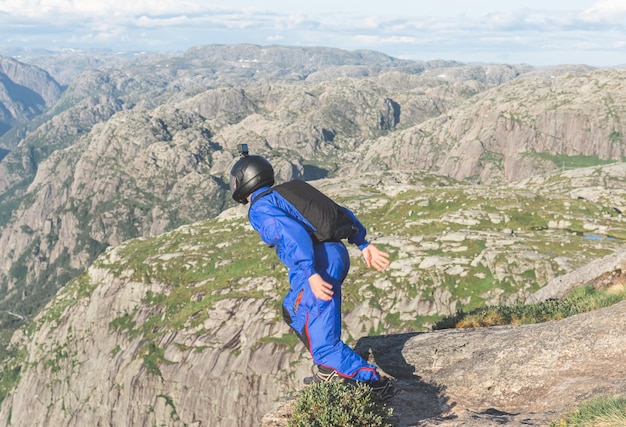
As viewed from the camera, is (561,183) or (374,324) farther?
(561,183)

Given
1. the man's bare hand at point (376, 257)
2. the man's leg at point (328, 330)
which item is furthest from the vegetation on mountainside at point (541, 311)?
the man's leg at point (328, 330)

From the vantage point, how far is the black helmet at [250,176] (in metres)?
9.72

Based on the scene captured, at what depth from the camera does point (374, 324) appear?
125ft

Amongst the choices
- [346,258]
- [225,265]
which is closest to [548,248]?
[346,258]

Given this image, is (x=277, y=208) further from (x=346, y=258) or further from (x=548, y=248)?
(x=548, y=248)

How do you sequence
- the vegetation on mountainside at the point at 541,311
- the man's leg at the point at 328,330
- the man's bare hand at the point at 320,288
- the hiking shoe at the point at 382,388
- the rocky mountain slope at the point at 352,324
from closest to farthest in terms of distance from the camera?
1. the man's bare hand at the point at 320,288
2. the man's leg at the point at 328,330
3. the hiking shoe at the point at 382,388
4. the rocky mountain slope at the point at 352,324
5. the vegetation on mountainside at the point at 541,311

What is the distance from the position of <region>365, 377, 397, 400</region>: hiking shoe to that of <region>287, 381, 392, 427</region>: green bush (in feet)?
1.88

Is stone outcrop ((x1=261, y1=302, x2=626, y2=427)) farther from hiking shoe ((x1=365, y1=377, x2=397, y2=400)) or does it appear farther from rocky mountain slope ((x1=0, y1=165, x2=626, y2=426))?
hiking shoe ((x1=365, y1=377, x2=397, y2=400))

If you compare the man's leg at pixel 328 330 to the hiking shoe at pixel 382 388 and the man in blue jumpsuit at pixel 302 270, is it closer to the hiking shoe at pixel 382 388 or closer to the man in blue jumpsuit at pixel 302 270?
the man in blue jumpsuit at pixel 302 270

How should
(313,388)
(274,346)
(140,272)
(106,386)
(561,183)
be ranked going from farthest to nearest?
(561,183), (140,272), (106,386), (274,346), (313,388)

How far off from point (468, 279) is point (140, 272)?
54906 millimetres

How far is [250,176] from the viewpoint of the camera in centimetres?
973

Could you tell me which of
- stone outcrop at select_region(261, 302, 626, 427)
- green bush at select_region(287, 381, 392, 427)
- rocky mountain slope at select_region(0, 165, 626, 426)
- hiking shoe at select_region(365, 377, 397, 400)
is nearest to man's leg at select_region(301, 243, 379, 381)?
hiking shoe at select_region(365, 377, 397, 400)

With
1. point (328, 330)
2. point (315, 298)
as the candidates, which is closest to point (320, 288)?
point (315, 298)
